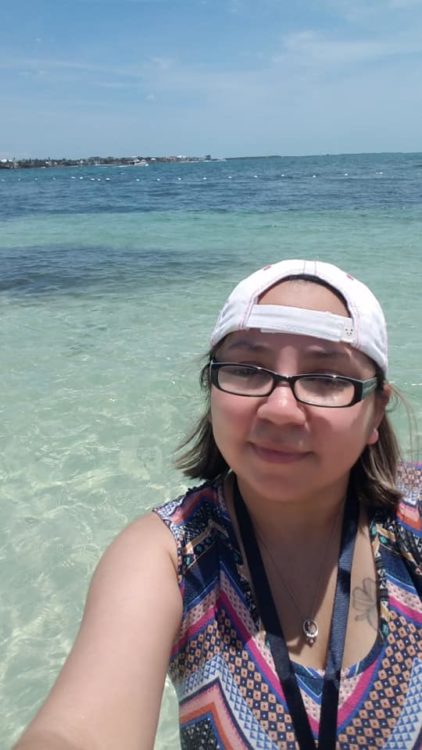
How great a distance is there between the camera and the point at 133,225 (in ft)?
69.3

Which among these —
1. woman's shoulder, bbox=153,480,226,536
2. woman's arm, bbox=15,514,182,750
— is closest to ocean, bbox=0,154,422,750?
woman's shoulder, bbox=153,480,226,536

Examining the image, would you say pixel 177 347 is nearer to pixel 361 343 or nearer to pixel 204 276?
pixel 204 276

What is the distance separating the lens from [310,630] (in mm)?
1457

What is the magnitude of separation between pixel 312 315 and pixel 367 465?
54 cm

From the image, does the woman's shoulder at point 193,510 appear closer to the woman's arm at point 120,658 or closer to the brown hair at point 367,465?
the woman's arm at point 120,658

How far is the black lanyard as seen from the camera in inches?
51.9

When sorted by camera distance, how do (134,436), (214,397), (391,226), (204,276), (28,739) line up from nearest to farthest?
(28,739)
(214,397)
(134,436)
(204,276)
(391,226)

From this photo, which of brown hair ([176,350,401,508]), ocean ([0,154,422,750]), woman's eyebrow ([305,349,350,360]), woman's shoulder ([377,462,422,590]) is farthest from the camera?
ocean ([0,154,422,750])

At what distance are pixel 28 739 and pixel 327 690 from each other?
646 millimetres

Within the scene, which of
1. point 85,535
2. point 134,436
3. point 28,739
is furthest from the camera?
point 134,436

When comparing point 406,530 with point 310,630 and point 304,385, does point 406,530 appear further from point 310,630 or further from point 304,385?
point 304,385

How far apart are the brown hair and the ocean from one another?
0.55m

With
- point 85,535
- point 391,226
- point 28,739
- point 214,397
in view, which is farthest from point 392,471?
point 391,226

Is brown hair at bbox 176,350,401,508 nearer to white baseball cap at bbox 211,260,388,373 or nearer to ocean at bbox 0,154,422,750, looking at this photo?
white baseball cap at bbox 211,260,388,373
